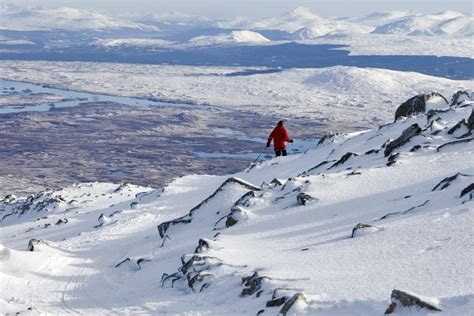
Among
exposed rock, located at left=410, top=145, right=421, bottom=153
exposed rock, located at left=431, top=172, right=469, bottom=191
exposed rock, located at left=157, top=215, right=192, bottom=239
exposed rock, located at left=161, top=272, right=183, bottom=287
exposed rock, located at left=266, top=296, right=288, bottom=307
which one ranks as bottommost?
exposed rock, located at left=157, top=215, right=192, bottom=239

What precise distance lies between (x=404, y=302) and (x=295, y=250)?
4.41 meters

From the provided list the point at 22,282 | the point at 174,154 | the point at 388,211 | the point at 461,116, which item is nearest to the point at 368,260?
the point at 388,211

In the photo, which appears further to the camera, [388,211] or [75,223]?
[75,223]

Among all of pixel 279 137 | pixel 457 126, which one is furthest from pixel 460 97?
pixel 457 126

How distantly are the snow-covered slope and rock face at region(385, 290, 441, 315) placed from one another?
0.06 ft

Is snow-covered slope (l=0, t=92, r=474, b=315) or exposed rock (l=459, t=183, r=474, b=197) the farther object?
exposed rock (l=459, t=183, r=474, b=197)

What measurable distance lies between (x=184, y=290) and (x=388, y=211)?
4.24 meters

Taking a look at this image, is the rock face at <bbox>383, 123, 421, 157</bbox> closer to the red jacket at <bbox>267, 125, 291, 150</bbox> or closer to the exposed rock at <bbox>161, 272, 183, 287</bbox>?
the red jacket at <bbox>267, 125, 291, 150</bbox>

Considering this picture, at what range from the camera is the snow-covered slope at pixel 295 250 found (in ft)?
32.3

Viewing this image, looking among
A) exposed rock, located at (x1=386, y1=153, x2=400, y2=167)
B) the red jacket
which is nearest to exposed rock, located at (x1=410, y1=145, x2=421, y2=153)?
exposed rock, located at (x1=386, y1=153, x2=400, y2=167)

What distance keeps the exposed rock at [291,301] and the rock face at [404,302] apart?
136 cm

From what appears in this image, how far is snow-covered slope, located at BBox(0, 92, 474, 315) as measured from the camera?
388 inches

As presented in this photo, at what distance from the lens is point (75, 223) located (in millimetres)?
25656

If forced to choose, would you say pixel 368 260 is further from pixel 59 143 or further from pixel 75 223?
pixel 59 143
